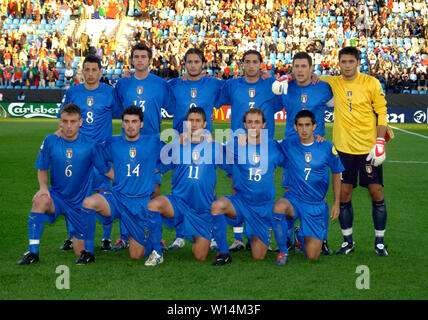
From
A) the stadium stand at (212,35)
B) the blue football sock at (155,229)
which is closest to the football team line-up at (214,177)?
the blue football sock at (155,229)

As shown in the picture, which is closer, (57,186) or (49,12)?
(57,186)

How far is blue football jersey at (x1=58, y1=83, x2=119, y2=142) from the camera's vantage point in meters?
7.29

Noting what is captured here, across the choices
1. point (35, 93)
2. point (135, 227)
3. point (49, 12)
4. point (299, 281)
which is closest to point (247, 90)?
point (135, 227)

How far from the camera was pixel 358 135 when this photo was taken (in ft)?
21.8

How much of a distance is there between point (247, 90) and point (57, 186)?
2.34 metres

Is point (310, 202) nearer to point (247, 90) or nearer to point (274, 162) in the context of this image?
point (274, 162)

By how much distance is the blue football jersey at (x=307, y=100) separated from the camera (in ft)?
22.6

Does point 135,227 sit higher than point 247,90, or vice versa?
point 247,90

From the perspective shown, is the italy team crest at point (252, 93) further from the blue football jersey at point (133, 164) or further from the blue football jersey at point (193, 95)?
the blue football jersey at point (133, 164)

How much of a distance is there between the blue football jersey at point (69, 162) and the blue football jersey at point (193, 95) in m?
1.22

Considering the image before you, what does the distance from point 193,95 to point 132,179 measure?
141 cm

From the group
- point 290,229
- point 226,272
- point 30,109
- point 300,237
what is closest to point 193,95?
point 290,229

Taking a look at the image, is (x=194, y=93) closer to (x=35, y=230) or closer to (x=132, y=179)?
(x=132, y=179)

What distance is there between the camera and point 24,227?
7633 mm
